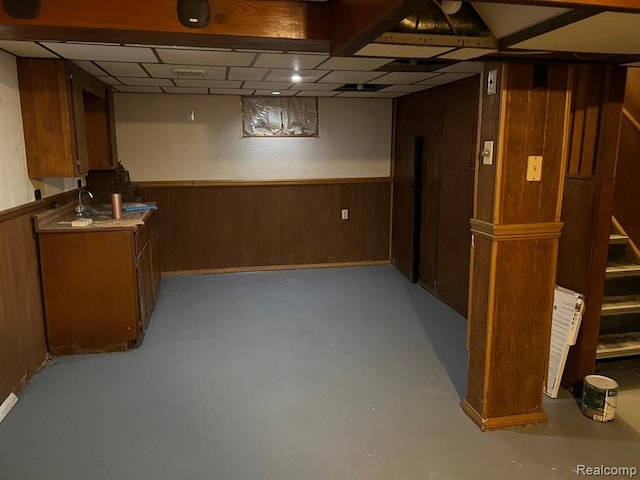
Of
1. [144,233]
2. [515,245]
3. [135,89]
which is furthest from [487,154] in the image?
[135,89]

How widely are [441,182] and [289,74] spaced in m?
1.77

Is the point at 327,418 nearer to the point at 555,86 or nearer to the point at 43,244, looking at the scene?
the point at 555,86

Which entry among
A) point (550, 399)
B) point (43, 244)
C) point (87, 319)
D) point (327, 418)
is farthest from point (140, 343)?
point (550, 399)

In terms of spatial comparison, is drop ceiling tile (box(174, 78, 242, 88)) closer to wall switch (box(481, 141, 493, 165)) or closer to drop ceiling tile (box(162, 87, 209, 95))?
drop ceiling tile (box(162, 87, 209, 95))

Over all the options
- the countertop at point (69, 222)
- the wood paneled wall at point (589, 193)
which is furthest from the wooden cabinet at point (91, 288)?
the wood paneled wall at point (589, 193)

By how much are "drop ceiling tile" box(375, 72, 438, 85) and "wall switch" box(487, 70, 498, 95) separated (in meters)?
1.56

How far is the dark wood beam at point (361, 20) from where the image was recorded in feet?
A: 4.95

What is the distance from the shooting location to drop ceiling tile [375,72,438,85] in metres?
3.88

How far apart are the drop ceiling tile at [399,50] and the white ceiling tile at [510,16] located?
0.19 metres

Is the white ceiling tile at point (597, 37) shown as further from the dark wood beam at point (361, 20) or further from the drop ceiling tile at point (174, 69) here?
the drop ceiling tile at point (174, 69)

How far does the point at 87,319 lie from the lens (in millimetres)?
3486

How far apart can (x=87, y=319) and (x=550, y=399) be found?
3.16m

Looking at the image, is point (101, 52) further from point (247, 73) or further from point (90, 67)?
point (247, 73)

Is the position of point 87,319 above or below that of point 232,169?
below
